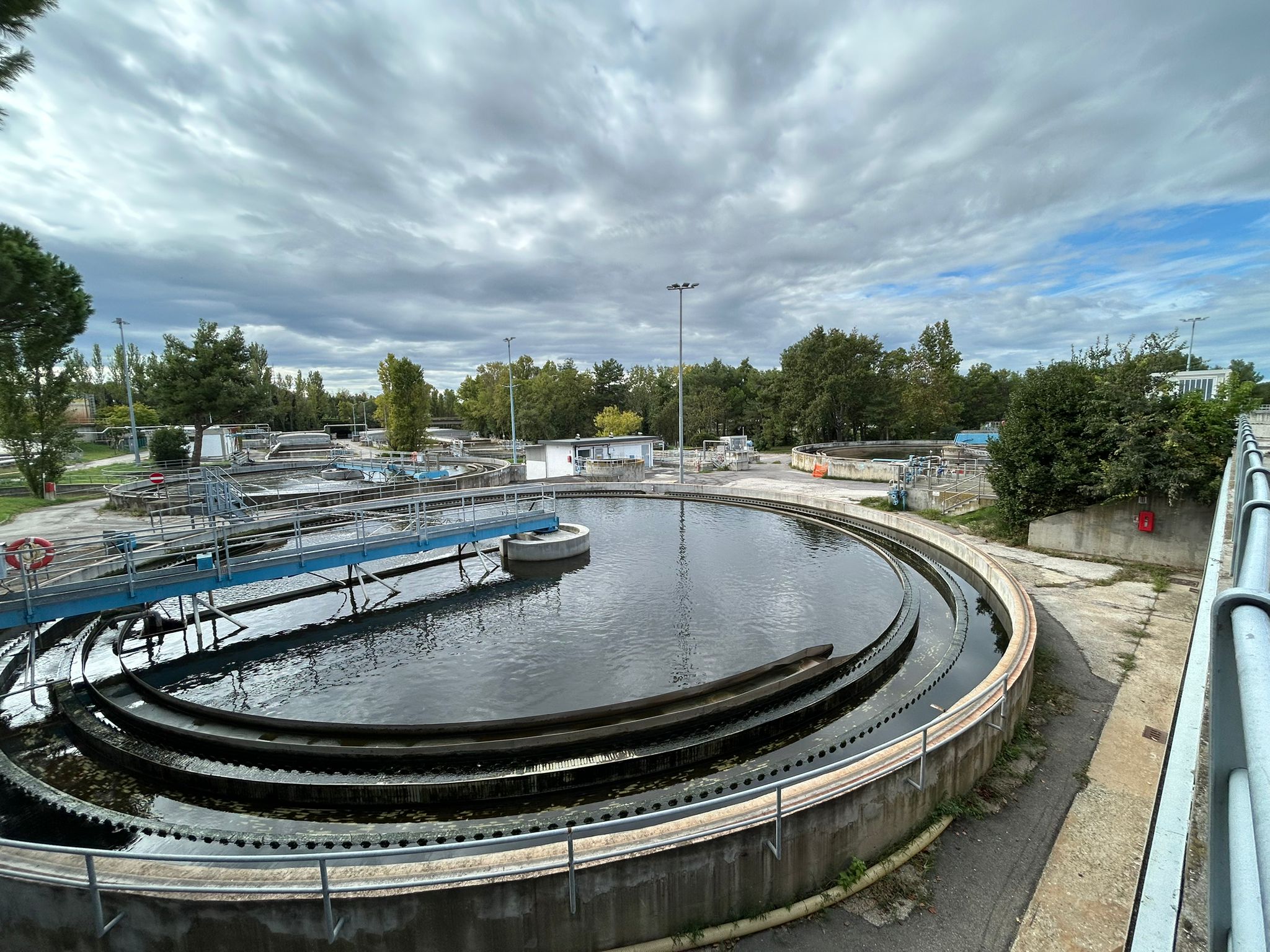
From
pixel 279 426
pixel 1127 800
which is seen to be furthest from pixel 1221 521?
pixel 279 426

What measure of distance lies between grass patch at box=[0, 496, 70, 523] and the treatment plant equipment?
35.4 feet

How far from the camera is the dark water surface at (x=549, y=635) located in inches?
408

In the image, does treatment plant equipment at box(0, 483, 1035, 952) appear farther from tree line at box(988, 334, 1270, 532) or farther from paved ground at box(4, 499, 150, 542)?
paved ground at box(4, 499, 150, 542)

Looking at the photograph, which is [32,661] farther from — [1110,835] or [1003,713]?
[1110,835]

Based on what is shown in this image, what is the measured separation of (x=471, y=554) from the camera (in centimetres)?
2047

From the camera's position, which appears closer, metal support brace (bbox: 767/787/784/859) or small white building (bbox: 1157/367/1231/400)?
metal support brace (bbox: 767/787/784/859)

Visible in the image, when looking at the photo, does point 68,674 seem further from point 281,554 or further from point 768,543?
point 768,543

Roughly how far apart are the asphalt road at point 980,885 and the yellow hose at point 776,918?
0.22 feet

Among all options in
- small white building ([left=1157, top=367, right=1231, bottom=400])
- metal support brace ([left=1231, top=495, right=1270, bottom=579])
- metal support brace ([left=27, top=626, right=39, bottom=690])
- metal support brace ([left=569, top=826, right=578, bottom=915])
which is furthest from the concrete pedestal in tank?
small white building ([left=1157, top=367, right=1231, bottom=400])

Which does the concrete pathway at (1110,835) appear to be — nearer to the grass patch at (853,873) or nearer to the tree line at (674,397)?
the grass patch at (853,873)

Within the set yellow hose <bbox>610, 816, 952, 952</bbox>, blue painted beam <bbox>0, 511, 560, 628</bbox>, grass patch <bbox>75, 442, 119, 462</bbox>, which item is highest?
grass patch <bbox>75, 442, 119, 462</bbox>

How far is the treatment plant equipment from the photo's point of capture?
5312 millimetres

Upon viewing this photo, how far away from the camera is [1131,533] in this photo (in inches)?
639

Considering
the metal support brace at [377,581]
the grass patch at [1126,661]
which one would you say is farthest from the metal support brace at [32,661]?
the grass patch at [1126,661]
